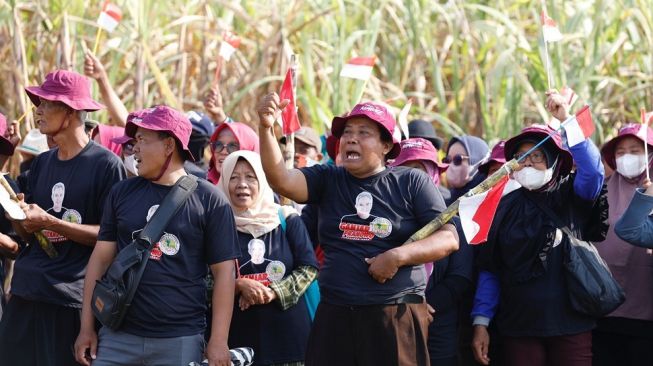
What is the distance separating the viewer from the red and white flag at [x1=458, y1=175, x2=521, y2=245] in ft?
15.7

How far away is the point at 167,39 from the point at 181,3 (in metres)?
0.73

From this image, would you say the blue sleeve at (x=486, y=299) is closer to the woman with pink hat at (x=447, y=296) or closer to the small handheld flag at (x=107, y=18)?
the woman with pink hat at (x=447, y=296)

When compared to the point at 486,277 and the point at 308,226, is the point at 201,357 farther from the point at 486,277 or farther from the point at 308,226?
the point at 486,277

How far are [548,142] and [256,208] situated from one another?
1.46 metres

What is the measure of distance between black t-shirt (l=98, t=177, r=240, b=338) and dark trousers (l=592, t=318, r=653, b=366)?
7.17 ft

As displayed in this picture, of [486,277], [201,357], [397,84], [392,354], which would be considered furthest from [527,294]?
[397,84]

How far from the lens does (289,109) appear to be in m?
5.59

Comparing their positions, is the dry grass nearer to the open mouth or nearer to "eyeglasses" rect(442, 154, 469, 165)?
"eyeglasses" rect(442, 154, 469, 165)

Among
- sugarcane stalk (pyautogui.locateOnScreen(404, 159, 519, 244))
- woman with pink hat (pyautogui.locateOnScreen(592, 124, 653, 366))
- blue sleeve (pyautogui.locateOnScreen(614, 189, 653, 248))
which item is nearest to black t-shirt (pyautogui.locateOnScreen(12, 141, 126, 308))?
sugarcane stalk (pyautogui.locateOnScreen(404, 159, 519, 244))

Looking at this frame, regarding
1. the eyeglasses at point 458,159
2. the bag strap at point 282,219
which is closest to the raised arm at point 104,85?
the bag strap at point 282,219

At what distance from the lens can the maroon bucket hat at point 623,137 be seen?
5.85 metres

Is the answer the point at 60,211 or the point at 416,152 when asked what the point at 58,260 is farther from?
the point at 416,152

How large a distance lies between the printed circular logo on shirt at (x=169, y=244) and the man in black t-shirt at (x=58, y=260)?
628 millimetres

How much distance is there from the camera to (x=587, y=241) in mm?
5500
